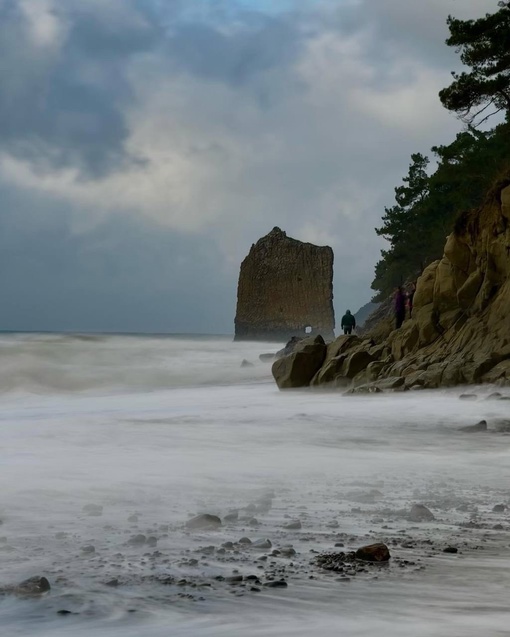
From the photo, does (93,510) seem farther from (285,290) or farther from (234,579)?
(285,290)

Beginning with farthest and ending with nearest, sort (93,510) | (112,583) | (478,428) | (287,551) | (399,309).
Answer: (399,309) < (478,428) < (93,510) < (287,551) < (112,583)

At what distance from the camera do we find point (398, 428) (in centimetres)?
1294

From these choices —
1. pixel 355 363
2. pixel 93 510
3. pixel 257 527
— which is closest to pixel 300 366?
pixel 355 363

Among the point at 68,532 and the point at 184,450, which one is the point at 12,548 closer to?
the point at 68,532

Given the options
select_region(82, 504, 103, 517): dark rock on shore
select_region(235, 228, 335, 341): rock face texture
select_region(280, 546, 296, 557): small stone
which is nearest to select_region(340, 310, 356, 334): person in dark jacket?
select_region(82, 504, 103, 517): dark rock on shore

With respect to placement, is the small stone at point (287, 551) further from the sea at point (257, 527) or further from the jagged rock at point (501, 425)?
the jagged rock at point (501, 425)

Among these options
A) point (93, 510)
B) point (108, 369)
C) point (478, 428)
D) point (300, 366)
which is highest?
point (300, 366)

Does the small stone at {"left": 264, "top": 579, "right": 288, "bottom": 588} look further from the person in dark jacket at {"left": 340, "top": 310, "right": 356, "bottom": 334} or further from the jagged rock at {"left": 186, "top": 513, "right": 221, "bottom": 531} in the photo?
the person in dark jacket at {"left": 340, "top": 310, "right": 356, "bottom": 334}

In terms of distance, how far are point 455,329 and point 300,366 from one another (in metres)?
4.74

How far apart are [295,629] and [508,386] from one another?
1416cm

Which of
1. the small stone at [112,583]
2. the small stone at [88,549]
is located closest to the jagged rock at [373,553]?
the small stone at [112,583]

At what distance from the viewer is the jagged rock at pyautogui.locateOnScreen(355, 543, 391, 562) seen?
4535 millimetres

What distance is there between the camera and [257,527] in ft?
18.3

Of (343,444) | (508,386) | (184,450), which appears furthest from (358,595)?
(508,386)
